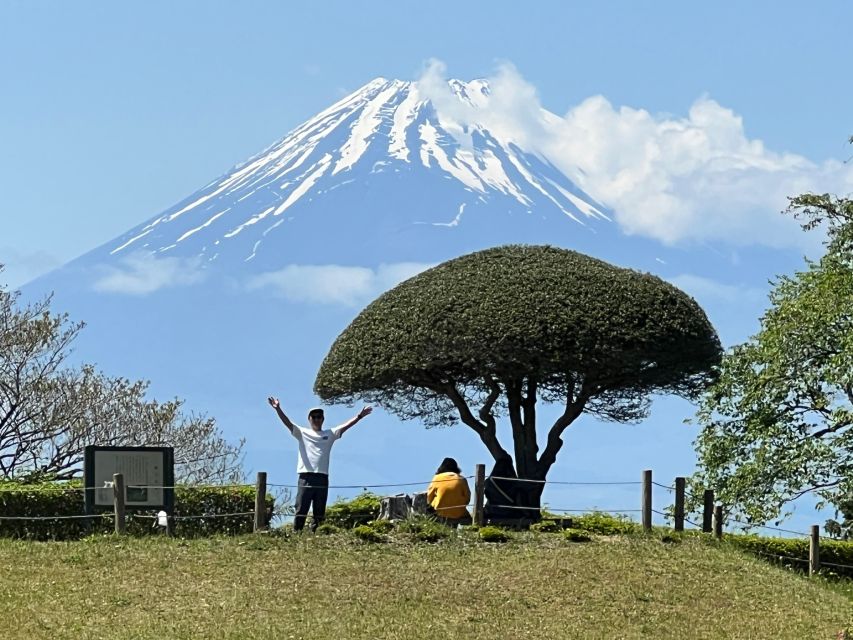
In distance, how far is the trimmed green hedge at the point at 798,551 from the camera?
25.3 meters

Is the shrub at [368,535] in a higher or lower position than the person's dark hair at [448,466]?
lower

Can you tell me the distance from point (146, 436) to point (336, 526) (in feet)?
38.1

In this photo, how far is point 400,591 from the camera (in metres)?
17.9

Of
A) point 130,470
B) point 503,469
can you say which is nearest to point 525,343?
point 503,469

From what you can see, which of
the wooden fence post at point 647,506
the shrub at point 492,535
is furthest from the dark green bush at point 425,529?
the wooden fence post at point 647,506

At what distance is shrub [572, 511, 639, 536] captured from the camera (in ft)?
76.0

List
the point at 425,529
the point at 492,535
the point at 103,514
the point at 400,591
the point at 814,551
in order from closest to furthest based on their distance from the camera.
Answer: the point at 400,591
the point at 492,535
the point at 425,529
the point at 103,514
the point at 814,551

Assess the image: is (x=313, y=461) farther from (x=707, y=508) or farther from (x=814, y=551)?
(x=814, y=551)

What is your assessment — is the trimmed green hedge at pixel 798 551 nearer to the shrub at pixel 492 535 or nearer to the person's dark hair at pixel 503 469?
the person's dark hair at pixel 503 469

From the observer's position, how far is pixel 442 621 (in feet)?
54.2

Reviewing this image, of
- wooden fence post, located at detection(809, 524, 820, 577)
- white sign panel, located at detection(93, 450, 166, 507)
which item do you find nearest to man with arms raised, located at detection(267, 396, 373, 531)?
white sign panel, located at detection(93, 450, 166, 507)

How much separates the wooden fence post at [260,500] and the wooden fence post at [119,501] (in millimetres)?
2170

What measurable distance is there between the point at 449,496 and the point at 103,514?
19.4 ft

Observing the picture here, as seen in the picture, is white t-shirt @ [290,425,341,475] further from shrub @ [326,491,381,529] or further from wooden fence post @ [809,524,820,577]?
wooden fence post @ [809,524,820,577]
